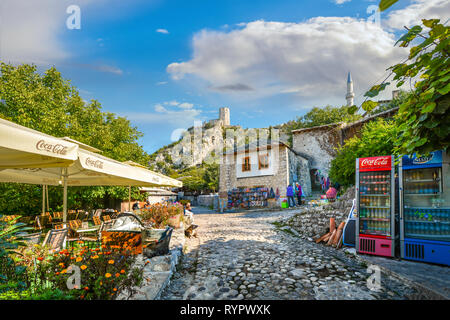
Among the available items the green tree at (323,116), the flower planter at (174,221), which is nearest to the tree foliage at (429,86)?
the flower planter at (174,221)

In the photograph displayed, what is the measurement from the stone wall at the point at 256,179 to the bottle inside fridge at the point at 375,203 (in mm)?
13360

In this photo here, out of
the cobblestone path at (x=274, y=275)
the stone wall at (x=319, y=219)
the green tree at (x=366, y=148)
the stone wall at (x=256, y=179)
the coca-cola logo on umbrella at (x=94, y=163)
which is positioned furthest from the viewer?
the stone wall at (x=256, y=179)

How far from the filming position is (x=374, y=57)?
464cm

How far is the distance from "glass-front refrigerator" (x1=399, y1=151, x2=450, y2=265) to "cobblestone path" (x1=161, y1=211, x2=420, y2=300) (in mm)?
1357

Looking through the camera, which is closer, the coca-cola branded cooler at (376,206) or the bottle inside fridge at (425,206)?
the bottle inside fridge at (425,206)

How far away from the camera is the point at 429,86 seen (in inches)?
127

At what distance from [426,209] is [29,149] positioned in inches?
298

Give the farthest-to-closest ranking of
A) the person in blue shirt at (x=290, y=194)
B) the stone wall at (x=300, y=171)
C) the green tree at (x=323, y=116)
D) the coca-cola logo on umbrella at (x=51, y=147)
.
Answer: the green tree at (x=323, y=116), the stone wall at (x=300, y=171), the person in blue shirt at (x=290, y=194), the coca-cola logo on umbrella at (x=51, y=147)

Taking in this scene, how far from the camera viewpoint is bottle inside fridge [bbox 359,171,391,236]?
19.6 ft

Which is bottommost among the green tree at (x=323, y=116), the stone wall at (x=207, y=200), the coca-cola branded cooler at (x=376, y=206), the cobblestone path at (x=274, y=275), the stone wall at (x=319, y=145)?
the stone wall at (x=207, y=200)

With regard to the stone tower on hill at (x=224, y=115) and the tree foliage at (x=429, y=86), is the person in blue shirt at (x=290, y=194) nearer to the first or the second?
the tree foliage at (x=429, y=86)

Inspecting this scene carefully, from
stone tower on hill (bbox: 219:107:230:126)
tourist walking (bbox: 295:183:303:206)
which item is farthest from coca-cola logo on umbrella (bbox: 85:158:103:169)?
stone tower on hill (bbox: 219:107:230:126)

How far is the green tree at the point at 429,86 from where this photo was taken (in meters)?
2.76
